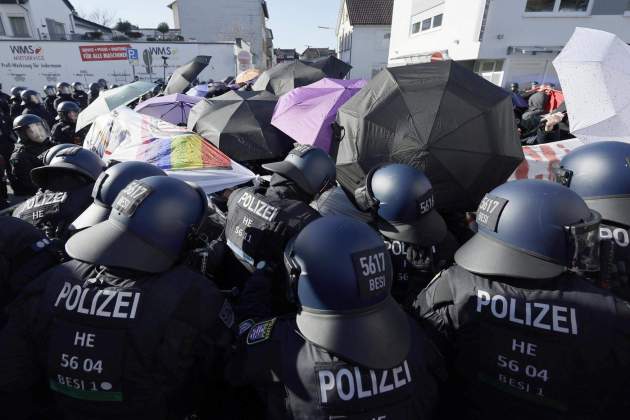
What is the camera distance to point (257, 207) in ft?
9.86

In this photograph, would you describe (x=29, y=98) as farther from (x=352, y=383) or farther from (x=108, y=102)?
(x=352, y=383)

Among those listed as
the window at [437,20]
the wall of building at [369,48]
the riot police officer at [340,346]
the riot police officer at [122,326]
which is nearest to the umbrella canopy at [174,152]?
the riot police officer at [122,326]

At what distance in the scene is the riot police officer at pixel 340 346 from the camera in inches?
61.4

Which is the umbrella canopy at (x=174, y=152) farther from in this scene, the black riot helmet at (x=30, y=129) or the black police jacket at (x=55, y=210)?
the black police jacket at (x=55, y=210)

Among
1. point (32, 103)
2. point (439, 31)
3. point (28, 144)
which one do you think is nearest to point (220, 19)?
point (439, 31)

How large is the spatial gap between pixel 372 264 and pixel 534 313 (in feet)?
2.95

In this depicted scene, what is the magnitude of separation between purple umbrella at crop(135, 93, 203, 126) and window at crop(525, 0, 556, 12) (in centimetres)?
1613

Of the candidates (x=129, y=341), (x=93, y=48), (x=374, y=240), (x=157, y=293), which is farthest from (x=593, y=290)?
(x=93, y=48)

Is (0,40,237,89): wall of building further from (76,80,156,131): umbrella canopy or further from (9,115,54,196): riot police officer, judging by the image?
(9,115,54,196): riot police officer

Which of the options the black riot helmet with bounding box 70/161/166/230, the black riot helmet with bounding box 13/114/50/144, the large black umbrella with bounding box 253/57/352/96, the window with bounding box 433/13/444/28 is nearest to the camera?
the black riot helmet with bounding box 70/161/166/230

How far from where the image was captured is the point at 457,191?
3797 millimetres

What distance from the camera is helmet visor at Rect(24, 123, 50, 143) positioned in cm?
546

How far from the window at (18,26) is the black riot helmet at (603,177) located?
41.8 meters

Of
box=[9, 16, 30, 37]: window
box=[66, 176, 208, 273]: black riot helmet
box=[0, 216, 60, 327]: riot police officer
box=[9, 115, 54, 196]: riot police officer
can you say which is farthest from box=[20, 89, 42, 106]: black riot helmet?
box=[9, 16, 30, 37]: window
